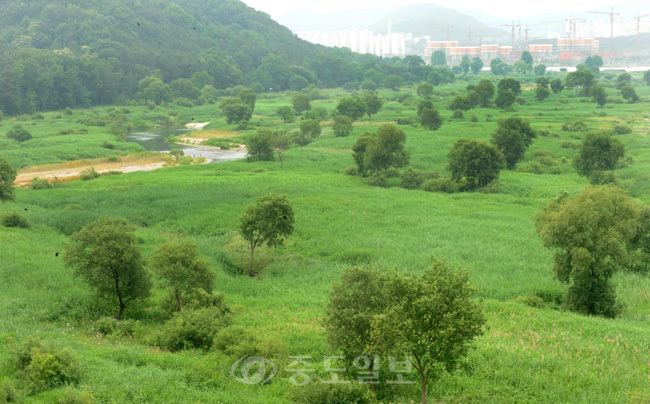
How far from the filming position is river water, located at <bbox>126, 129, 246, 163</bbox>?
90.4 m

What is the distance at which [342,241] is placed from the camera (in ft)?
141

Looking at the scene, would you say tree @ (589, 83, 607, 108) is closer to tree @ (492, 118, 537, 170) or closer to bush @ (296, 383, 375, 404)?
tree @ (492, 118, 537, 170)

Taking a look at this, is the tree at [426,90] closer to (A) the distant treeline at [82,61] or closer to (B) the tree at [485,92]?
(B) the tree at [485,92]

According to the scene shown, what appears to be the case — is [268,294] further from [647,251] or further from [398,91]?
[398,91]

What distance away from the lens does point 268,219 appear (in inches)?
1497

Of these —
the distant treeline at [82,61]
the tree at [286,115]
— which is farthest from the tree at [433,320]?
the distant treeline at [82,61]

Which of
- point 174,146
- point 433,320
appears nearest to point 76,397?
point 433,320

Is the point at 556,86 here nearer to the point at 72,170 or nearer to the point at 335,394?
the point at 72,170

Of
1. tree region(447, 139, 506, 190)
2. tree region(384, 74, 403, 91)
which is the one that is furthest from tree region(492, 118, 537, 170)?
tree region(384, 74, 403, 91)

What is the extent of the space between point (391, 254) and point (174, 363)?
2124 centimetres

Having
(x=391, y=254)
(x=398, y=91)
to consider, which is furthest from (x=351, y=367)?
(x=398, y=91)

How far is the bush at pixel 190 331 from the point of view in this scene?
2377 cm

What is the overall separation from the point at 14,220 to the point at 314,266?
80.2 ft

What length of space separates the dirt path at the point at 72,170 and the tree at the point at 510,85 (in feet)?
287
